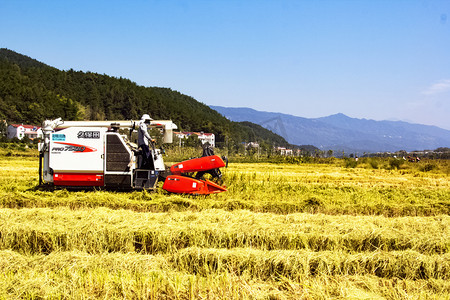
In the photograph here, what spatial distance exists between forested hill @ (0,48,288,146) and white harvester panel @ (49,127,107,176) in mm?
84258

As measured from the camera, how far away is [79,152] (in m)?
10.3

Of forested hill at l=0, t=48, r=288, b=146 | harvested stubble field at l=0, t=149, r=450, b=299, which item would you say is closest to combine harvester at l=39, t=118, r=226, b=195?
harvested stubble field at l=0, t=149, r=450, b=299

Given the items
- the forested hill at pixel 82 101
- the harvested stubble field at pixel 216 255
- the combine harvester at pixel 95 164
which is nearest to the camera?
the harvested stubble field at pixel 216 255

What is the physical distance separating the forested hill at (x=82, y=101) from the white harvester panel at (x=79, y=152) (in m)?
84.3

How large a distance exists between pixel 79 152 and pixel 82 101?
4587 inches

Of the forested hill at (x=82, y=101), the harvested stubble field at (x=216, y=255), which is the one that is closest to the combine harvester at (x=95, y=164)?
the harvested stubble field at (x=216, y=255)

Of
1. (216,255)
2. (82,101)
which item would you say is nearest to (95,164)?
(216,255)

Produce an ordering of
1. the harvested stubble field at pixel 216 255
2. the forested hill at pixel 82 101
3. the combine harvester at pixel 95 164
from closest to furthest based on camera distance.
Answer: the harvested stubble field at pixel 216 255 → the combine harvester at pixel 95 164 → the forested hill at pixel 82 101

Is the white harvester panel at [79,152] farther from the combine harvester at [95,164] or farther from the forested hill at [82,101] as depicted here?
the forested hill at [82,101]

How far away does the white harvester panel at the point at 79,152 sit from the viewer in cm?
1030

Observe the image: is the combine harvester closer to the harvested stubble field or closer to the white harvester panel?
the white harvester panel

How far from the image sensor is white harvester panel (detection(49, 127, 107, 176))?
1030cm

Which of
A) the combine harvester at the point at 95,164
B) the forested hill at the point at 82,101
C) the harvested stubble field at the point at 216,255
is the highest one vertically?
the forested hill at the point at 82,101

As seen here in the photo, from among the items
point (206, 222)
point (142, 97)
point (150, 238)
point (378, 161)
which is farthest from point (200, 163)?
point (142, 97)
